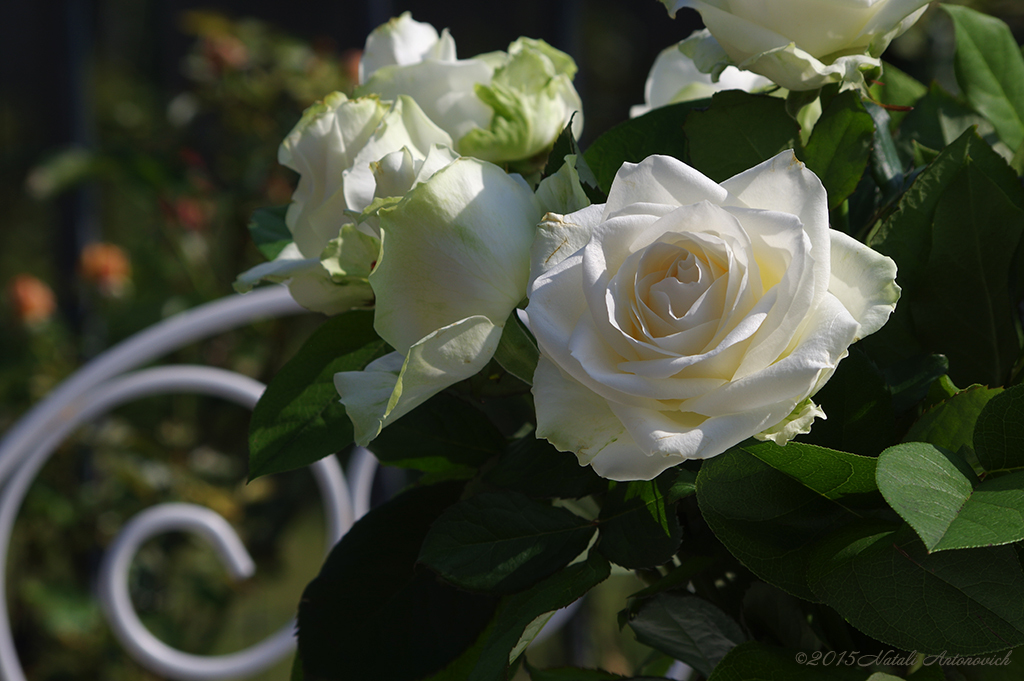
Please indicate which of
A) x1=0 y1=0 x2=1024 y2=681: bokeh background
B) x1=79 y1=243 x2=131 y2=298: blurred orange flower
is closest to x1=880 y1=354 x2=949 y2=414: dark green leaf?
x1=0 y1=0 x2=1024 y2=681: bokeh background

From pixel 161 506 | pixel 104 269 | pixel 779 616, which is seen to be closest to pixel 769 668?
pixel 779 616

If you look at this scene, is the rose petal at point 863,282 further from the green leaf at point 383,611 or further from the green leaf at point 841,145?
the green leaf at point 383,611

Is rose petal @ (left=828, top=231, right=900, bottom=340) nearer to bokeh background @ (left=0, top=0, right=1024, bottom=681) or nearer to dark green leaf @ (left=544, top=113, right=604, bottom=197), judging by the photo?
dark green leaf @ (left=544, top=113, right=604, bottom=197)

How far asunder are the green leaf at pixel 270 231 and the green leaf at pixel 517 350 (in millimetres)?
131

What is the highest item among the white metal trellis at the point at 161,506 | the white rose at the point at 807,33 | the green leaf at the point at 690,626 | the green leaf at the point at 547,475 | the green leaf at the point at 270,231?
the white rose at the point at 807,33

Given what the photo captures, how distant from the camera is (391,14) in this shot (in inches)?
54.7

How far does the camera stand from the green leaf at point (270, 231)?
32 centimetres

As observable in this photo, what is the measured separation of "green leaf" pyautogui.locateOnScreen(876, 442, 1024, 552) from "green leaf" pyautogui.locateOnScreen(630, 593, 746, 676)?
0.34 ft

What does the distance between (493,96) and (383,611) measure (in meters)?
0.18

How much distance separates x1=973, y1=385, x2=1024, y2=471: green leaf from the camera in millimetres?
215

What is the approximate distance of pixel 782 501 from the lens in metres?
0.22

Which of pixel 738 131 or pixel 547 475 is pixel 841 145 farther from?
pixel 547 475

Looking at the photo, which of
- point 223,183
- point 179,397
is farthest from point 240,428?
point 223,183

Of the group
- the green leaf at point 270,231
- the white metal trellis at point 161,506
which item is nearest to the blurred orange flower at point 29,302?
the white metal trellis at point 161,506
